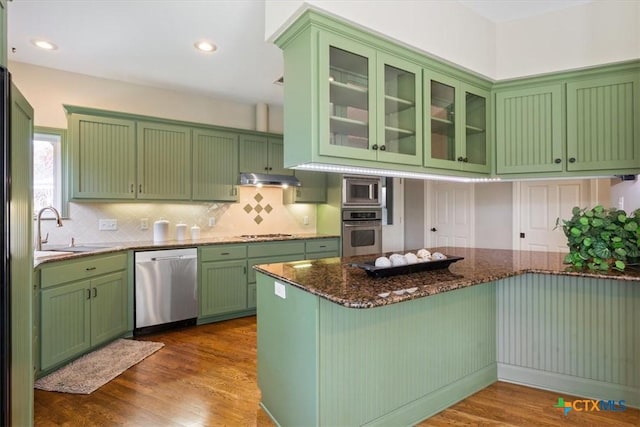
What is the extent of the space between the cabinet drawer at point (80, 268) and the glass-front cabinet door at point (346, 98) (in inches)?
90.4

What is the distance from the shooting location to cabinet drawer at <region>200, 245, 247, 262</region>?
12.1 feet

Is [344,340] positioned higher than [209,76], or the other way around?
[209,76]

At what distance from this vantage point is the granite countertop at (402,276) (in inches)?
57.4

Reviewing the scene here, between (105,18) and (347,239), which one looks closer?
(105,18)

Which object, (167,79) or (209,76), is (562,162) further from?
(167,79)

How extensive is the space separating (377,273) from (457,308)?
2.57 feet

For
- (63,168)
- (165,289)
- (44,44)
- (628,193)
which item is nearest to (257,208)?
(165,289)

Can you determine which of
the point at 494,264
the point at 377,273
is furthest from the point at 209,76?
the point at 494,264

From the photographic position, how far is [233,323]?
3812 millimetres

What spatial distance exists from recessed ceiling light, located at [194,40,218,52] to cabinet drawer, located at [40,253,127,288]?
208 centimetres

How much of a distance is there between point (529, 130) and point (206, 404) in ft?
10.1

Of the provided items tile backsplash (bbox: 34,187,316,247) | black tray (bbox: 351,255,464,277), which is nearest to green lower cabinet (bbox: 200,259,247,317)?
tile backsplash (bbox: 34,187,316,247)

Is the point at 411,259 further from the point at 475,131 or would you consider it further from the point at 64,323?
the point at 64,323

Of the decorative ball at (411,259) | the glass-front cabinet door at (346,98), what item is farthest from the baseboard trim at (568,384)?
the glass-front cabinet door at (346,98)
